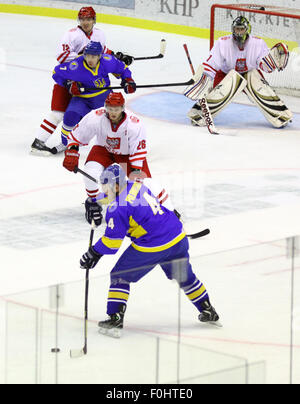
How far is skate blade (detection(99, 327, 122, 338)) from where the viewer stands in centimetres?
439

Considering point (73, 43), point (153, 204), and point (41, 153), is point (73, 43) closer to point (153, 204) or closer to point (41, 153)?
point (41, 153)

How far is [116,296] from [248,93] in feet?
18.9

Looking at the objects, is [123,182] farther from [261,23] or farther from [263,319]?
[261,23]

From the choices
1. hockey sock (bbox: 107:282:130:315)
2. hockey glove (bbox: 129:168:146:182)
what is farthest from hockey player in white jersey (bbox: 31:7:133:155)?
hockey sock (bbox: 107:282:130:315)

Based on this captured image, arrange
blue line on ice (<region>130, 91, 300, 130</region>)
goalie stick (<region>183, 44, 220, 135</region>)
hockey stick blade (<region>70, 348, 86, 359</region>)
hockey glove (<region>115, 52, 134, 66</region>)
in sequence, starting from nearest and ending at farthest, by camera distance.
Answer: hockey stick blade (<region>70, 348, 86, 359</region>)
hockey glove (<region>115, 52, 134, 66</region>)
goalie stick (<region>183, 44, 220, 135</region>)
blue line on ice (<region>130, 91, 300, 130</region>)

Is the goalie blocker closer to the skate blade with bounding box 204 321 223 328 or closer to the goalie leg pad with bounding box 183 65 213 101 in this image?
the goalie leg pad with bounding box 183 65 213 101

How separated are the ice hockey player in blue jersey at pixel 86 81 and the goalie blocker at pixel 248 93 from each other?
1.62m

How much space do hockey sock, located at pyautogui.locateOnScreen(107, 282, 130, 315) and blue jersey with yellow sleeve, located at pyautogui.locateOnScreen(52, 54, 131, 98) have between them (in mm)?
3892

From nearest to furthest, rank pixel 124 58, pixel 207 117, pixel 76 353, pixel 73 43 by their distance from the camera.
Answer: pixel 76 353, pixel 73 43, pixel 124 58, pixel 207 117

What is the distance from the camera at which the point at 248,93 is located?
1040 centimetres

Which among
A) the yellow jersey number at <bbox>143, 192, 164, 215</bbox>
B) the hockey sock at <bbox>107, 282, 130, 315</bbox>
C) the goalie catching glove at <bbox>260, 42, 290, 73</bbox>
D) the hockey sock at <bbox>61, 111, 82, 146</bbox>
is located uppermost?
the goalie catching glove at <bbox>260, 42, 290, 73</bbox>

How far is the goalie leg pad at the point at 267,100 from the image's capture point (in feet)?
33.9

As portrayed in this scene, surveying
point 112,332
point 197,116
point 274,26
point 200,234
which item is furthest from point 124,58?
point 112,332

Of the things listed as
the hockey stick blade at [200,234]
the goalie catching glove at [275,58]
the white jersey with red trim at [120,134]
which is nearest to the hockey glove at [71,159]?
the white jersey with red trim at [120,134]
